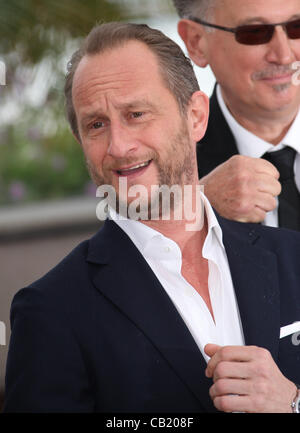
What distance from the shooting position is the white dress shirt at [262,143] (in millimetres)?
2459

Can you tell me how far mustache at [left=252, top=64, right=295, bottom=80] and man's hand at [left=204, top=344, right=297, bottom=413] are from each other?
93 cm

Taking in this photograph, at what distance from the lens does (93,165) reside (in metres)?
1.87

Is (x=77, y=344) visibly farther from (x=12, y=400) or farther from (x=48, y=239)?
(x=48, y=239)

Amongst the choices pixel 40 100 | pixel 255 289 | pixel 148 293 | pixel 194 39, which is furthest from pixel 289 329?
pixel 40 100

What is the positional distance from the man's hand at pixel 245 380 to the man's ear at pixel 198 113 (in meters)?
0.52

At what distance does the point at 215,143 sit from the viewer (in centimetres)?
256

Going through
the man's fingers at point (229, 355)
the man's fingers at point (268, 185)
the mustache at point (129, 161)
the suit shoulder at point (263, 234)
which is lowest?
the man's fingers at point (229, 355)

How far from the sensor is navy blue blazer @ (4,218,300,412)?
169 cm

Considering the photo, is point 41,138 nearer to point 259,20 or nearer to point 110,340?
point 259,20

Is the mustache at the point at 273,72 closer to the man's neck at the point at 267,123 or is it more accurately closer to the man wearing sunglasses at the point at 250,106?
the man wearing sunglasses at the point at 250,106

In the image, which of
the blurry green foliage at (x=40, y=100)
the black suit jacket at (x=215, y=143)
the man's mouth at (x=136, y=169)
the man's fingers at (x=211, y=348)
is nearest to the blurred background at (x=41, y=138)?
the blurry green foliage at (x=40, y=100)

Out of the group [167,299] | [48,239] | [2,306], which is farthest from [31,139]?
[167,299]

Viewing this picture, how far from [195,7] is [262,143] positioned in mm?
468
